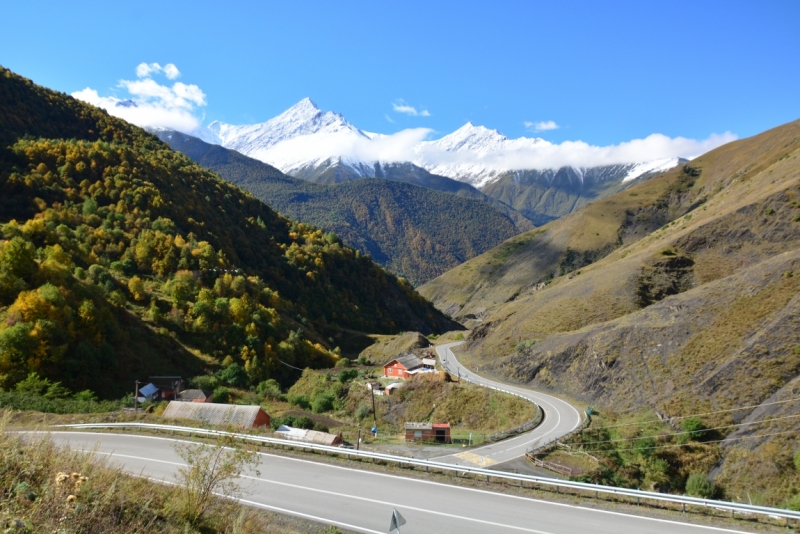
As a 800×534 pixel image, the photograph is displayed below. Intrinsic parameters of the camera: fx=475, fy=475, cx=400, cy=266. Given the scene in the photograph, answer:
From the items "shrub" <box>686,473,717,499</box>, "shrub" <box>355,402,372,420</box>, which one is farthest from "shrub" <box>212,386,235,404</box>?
"shrub" <box>686,473,717,499</box>

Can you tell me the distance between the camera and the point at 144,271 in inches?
2477

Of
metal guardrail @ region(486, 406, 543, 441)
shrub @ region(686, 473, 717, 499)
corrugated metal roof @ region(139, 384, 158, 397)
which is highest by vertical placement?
metal guardrail @ region(486, 406, 543, 441)

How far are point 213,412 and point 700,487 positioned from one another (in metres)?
30.3

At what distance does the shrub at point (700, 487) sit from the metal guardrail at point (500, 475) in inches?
511

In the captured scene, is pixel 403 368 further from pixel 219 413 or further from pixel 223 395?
pixel 219 413

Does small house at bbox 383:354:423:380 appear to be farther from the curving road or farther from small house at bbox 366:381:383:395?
the curving road

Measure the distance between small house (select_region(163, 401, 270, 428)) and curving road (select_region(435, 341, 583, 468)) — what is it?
13528 millimetres

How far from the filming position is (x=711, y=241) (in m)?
65.8

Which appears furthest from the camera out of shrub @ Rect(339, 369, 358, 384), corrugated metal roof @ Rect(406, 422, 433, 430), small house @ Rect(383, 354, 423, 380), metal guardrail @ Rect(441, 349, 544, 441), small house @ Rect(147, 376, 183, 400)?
small house @ Rect(383, 354, 423, 380)

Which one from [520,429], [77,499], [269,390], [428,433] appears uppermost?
[77,499]

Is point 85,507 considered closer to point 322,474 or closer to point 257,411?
point 322,474

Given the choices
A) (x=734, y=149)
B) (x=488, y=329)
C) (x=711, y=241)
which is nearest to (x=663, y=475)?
(x=488, y=329)

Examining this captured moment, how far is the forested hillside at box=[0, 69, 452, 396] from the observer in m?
40.4

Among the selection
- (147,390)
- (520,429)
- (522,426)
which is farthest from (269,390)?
(520,429)
